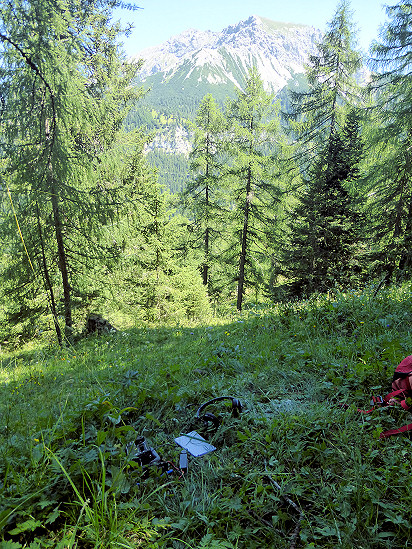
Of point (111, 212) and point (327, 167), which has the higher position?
point (327, 167)

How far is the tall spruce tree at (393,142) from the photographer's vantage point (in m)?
11.1

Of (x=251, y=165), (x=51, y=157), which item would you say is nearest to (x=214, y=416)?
(x=51, y=157)

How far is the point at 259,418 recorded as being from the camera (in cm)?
246

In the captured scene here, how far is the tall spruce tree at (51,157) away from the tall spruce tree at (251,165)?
29.7 feet

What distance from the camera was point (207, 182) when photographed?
762 inches

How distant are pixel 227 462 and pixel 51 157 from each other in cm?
817

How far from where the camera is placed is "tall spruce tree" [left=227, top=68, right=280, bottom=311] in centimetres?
1655

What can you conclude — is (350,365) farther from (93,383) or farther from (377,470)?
(93,383)

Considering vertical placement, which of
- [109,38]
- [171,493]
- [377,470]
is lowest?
[171,493]

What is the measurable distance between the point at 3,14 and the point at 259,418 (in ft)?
30.5

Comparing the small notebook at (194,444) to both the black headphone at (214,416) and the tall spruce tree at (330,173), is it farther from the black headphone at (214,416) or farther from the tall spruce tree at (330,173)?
the tall spruce tree at (330,173)

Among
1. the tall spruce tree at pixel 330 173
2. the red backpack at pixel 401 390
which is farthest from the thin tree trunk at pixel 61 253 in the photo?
the tall spruce tree at pixel 330 173

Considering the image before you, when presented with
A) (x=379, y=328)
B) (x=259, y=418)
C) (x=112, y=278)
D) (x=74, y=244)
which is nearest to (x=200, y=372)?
(x=259, y=418)

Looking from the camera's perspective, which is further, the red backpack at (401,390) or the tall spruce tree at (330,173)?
the tall spruce tree at (330,173)
